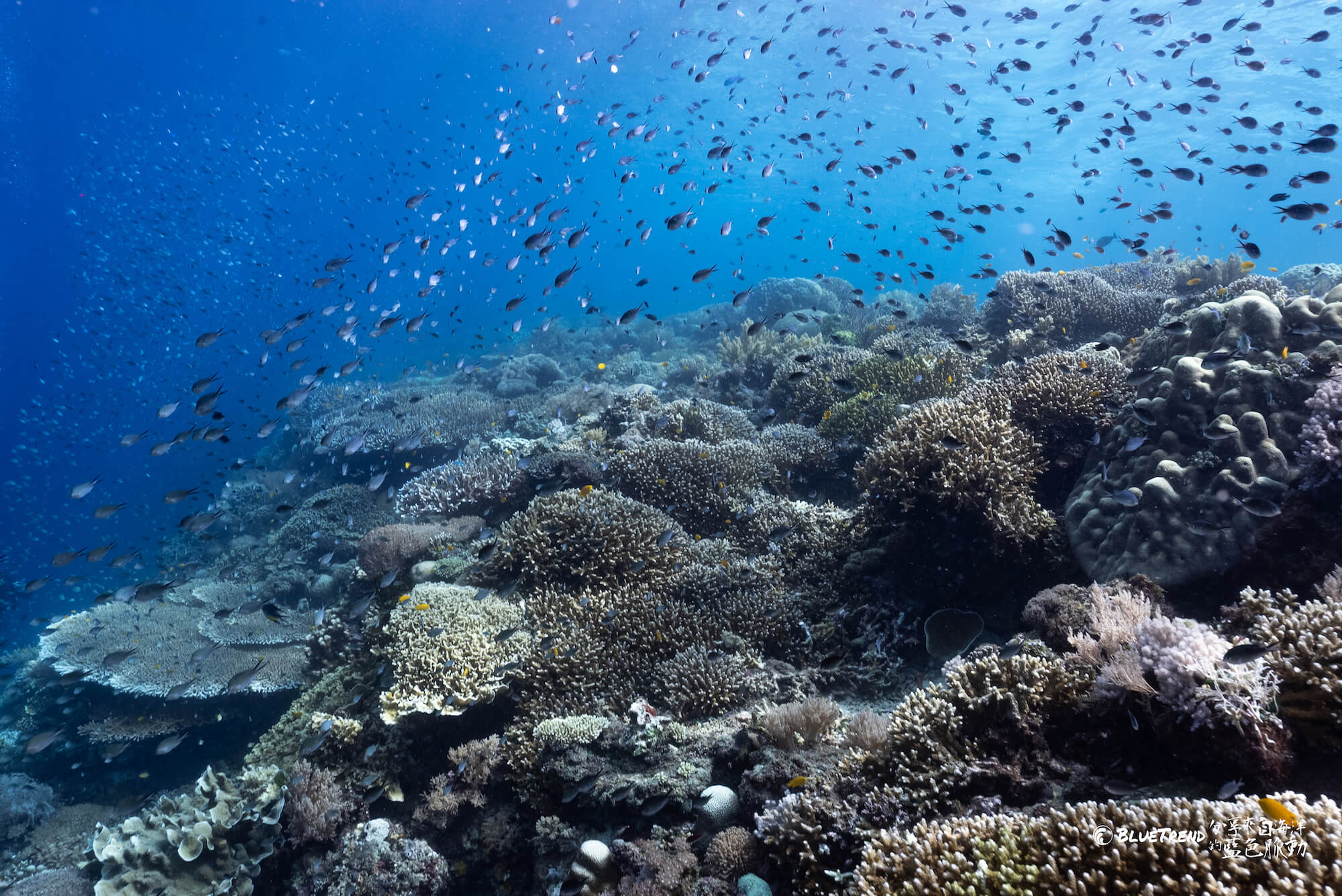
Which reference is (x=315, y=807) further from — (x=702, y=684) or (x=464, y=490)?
(x=464, y=490)

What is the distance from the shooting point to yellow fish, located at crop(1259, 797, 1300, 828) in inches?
73.3

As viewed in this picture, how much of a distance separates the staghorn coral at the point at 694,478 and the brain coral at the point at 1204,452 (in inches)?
161

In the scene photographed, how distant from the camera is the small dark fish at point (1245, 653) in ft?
8.40

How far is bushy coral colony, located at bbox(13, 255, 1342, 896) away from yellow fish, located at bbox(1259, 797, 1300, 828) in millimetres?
22

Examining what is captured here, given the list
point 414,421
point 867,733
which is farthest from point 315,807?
point 414,421

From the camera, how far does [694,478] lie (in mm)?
8359

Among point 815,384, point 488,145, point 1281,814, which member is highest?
point 488,145

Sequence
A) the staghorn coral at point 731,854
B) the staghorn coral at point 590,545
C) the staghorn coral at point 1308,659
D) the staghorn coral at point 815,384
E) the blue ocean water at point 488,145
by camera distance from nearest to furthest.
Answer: the staghorn coral at point 1308,659 < the staghorn coral at point 731,854 < the staghorn coral at point 590,545 < the staghorn coral at point 815,384 < the blue ocean water at point 488,145

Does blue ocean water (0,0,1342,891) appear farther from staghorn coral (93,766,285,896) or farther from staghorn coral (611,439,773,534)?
staghorn coral (93,766,285,896)

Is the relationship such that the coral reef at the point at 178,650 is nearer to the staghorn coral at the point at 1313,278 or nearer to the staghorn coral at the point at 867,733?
the staghorn coral at the point at 867,733

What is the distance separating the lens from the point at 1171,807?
2.13 meters

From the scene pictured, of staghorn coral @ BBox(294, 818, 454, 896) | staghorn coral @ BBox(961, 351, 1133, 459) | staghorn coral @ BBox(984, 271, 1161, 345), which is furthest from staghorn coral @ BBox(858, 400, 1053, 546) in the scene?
staghorn coral @ BBox(984, 271, 1161, 345)

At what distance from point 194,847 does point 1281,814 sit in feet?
27.4

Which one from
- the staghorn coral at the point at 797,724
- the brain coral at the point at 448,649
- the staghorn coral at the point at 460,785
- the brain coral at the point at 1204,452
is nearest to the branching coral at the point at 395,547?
the brain coral at the point at 448,649
